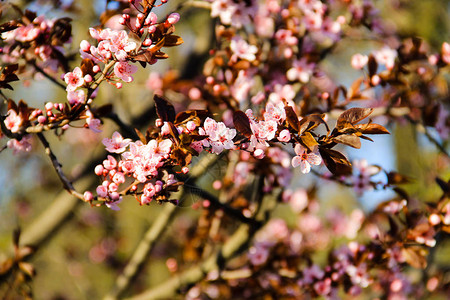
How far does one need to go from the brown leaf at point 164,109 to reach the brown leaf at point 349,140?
533 mm

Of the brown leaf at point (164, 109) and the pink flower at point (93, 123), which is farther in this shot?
the pink flower at point (93, 123)

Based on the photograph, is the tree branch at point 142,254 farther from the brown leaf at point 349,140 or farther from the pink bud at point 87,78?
the brown leaf at point 349,140

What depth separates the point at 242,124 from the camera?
1.16 m

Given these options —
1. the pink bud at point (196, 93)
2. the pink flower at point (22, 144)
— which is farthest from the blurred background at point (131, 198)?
the pink flower at point (22, 144)

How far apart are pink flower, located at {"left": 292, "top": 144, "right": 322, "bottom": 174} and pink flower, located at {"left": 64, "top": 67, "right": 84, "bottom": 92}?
746 millimetres

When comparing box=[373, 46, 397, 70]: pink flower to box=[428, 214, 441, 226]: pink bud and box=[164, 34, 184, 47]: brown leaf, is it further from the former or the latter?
box=[164, 34, 184, 47]: brown leaf

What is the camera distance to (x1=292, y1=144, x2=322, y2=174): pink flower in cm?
119

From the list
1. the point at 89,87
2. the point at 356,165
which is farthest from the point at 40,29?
the point at 356,165

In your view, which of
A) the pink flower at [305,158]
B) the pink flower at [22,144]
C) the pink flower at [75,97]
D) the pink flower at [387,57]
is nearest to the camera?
the pink flower at [305,158]

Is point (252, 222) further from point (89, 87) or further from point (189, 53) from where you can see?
point (189, 53)

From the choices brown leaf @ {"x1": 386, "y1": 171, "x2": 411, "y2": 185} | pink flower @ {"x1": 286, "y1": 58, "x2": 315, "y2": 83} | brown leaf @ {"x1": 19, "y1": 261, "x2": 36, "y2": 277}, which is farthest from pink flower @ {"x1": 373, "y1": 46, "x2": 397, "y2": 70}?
brown leaf @ {"x1": 19, "y1": 261, "x2": 36, "y2": 277}

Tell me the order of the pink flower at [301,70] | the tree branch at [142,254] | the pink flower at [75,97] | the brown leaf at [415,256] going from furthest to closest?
the tree branch at [142,254] < the pink flower at [301,70] < the brown leaf at [415,256] < the pink flower at [75,97]

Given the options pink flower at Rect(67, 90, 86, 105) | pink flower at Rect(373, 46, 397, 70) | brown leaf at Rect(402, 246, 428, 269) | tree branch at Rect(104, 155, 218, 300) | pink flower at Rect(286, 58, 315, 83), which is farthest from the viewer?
tree branch at Rect(104, 155, 218, 300)

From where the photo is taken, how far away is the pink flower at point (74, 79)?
3.96 feet
